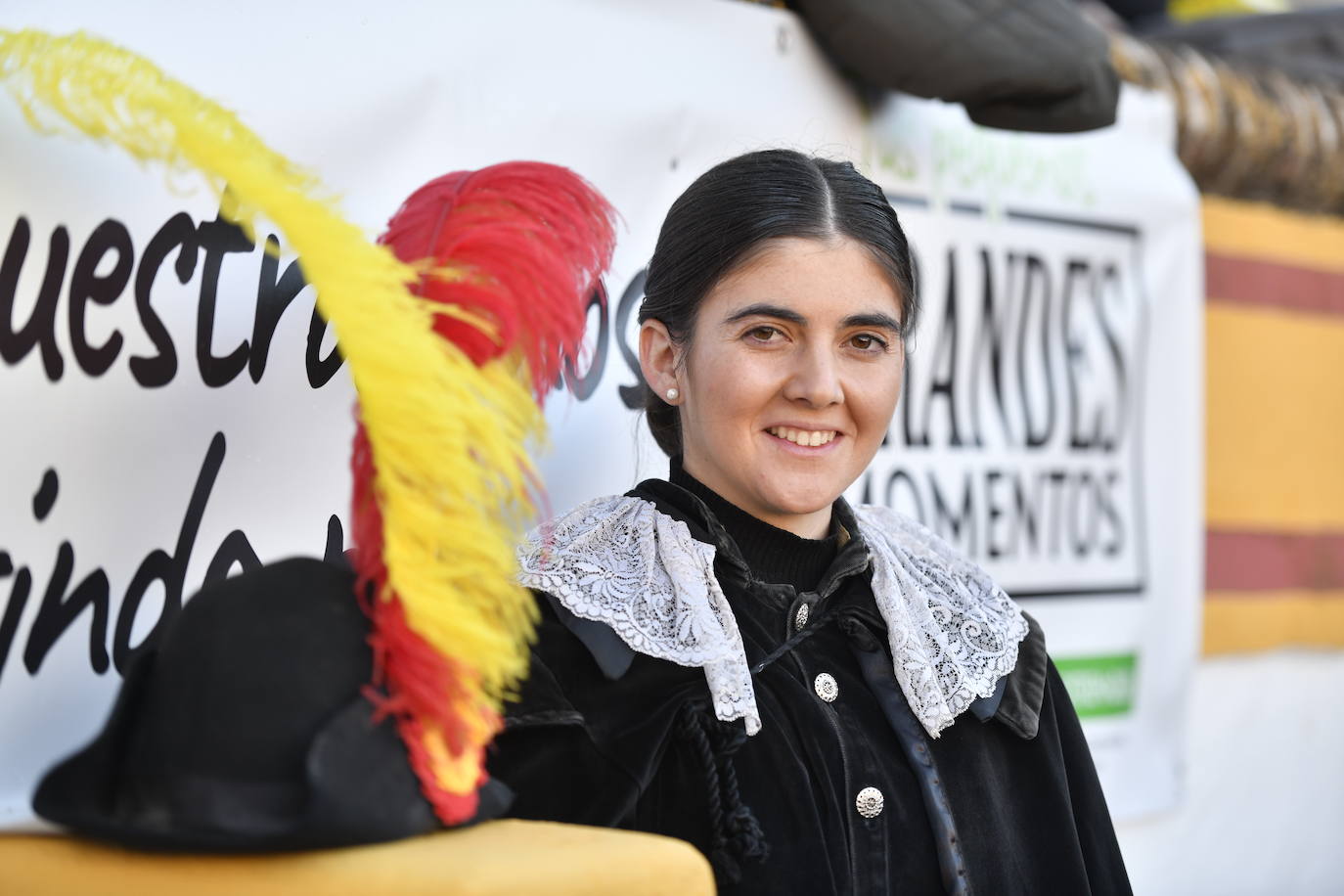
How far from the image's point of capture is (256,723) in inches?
40.1

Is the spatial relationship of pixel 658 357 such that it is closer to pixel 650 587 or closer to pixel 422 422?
pixel 650 587

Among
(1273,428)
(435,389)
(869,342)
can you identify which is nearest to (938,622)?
(869,342)

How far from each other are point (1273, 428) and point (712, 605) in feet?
7.36

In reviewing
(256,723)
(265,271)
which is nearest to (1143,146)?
(265,271)

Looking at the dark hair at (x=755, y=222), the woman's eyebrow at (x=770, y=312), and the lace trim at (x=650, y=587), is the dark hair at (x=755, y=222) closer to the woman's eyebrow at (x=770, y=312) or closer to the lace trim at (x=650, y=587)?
the woman's eyebrow at (x=770, y=312)

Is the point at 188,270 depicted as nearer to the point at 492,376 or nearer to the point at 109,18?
the point at 109,18

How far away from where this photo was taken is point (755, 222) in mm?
1526

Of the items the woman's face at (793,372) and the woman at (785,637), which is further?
the woman's face at (793,372)

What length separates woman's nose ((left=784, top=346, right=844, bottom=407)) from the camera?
1482 mm

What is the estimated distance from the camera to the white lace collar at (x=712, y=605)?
1.41 metres

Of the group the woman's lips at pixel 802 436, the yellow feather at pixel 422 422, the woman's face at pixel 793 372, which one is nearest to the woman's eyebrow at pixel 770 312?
the woman's face at pixel 793 372

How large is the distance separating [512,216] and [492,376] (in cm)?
17

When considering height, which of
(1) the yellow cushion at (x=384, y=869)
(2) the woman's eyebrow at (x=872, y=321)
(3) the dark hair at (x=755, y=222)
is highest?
(3) the dark hair at (x=755, y=222)

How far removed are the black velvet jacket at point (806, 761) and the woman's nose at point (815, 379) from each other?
0.16m
